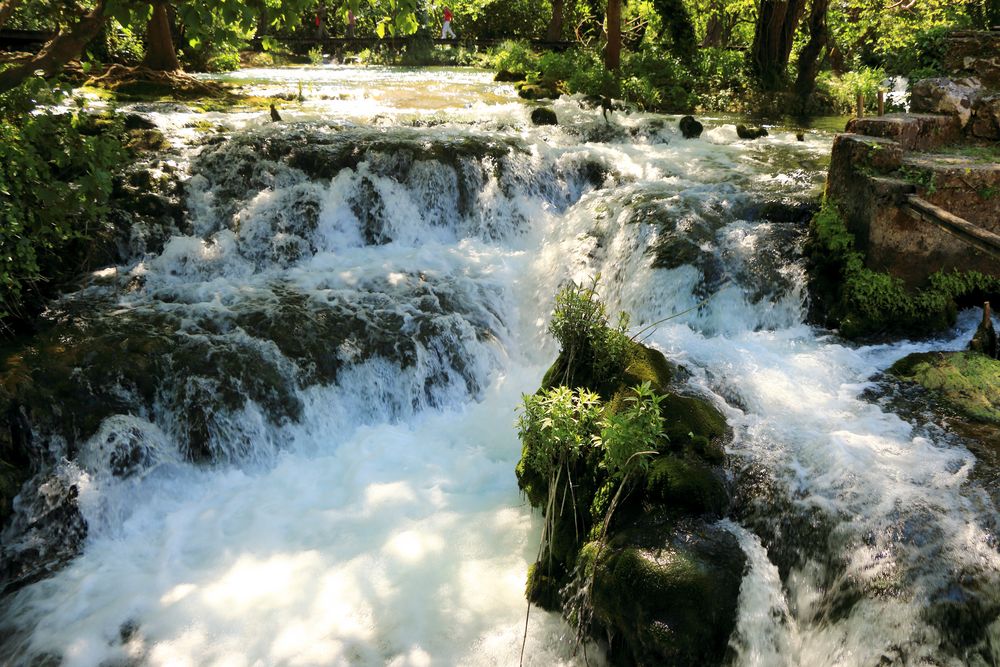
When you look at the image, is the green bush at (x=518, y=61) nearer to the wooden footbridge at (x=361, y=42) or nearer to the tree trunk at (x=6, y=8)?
the wooden footbridge at (x=361, y=42)

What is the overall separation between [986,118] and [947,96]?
21.2 inches

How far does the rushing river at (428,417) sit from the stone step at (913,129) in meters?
1.24

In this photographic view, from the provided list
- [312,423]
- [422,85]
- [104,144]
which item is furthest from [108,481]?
[422,85]

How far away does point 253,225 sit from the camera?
945 cm

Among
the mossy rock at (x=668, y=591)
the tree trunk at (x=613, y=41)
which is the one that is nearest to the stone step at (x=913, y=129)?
the mossy rock at (x=668, y=591)

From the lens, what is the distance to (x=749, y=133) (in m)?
12.9

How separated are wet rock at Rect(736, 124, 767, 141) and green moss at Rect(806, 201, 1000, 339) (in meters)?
6.15

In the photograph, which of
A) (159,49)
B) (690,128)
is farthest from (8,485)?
(159,49)

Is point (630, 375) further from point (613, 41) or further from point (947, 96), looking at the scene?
point (613, 41)

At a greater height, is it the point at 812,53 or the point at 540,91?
the point at 812,53

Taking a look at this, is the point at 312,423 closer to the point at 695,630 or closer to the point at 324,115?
the point at 695,630

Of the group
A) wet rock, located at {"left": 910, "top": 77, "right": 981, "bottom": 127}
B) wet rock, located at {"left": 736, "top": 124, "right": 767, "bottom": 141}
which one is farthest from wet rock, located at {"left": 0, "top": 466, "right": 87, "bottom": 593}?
wet rock, located at {"left": 736, "top": 124, "right": 767, "bottom": 141}

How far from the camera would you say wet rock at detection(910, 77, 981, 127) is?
870 centimetres

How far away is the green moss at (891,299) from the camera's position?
22.9 feet
